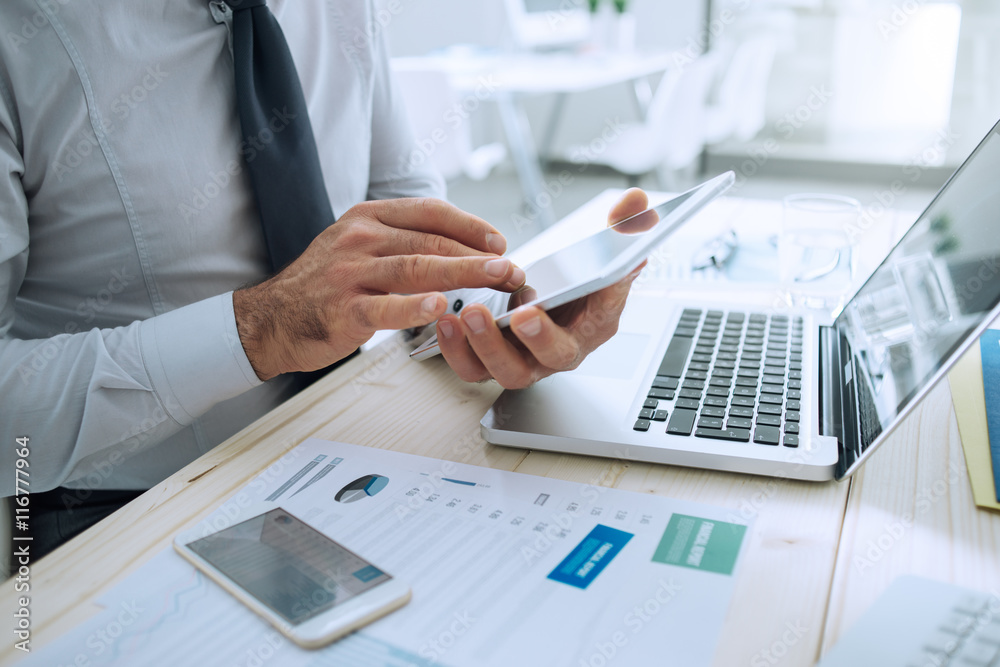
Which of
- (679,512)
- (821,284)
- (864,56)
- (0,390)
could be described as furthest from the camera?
(864,56)

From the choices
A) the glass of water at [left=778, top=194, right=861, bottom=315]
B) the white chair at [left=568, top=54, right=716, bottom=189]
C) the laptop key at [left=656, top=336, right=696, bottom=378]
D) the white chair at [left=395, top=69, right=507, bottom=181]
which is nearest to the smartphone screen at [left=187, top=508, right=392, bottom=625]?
the laptop key at [left=656, top=336, right=696, bottom=378]

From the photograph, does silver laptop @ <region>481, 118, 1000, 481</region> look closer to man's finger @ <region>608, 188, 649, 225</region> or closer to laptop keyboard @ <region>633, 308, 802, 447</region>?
laptop keyboard @ <region>633, 308, 802, 447</region>

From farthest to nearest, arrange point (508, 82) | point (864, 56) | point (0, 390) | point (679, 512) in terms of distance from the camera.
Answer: point (864, 56) < point (508, 82) < point (0, 390) < point (679, 512)

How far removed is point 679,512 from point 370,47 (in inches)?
29.0

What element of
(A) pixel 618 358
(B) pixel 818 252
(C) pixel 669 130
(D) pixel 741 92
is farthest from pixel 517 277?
(D) pixel 741 92

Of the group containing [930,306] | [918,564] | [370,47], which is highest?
[370,47]

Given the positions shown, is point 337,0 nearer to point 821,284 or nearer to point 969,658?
point 821,284

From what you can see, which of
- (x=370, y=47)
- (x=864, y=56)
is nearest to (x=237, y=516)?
(x=370, y=47)

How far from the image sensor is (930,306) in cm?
57

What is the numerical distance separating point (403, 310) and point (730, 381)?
0.29 m

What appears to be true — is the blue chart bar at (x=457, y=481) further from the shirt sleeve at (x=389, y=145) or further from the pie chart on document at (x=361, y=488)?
the shirt sleeve at (x=389, y=145)

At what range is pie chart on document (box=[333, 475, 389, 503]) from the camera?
1.74ft

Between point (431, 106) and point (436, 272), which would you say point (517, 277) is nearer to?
point (436, 272)

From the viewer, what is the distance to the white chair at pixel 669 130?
2.95m
